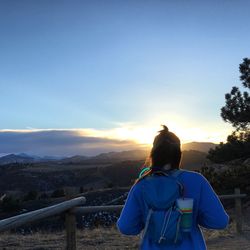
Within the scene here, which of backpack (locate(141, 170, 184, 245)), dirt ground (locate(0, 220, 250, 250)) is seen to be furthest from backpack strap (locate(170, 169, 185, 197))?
dirt ground (locate(0, 220, 250, 250))

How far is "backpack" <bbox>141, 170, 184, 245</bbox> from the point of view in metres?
3.02

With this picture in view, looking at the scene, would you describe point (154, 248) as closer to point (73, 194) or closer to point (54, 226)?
point (73, 194)

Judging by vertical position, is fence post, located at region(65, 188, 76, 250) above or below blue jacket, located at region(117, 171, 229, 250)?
below

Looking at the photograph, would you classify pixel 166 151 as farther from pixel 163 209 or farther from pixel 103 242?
pixel 103 242

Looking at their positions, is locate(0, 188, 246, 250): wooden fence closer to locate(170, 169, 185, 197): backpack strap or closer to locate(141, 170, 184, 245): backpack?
locate(141, 170, 184, 245): backpack

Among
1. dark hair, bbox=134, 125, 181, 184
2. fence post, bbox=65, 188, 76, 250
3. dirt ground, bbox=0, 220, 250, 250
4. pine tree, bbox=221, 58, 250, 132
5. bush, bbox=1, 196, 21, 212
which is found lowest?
bush, bbox=1, 196, 21, 212

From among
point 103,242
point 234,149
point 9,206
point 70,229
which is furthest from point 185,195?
point 9,206

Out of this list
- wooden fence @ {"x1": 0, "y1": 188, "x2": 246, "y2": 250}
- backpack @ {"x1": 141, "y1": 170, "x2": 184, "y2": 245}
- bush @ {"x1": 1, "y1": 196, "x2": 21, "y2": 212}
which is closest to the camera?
backpack @ {"x1": 141, "y1": 170, "x2": 184, "y2": 245}

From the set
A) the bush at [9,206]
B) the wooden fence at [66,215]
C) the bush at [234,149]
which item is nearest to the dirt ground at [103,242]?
the wooden fence at [66,215]

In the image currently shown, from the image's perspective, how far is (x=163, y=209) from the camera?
3.04 m

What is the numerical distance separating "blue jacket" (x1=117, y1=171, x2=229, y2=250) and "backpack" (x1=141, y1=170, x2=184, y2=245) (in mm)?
51

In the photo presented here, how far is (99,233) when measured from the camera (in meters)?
11.3

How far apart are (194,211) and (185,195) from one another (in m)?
0.14

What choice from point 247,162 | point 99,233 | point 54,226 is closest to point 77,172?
point 247,162
